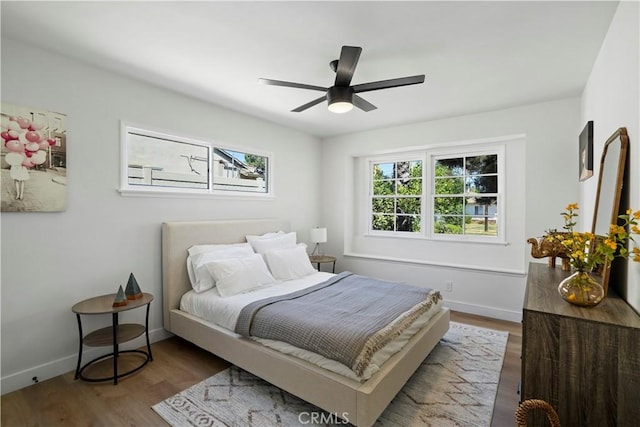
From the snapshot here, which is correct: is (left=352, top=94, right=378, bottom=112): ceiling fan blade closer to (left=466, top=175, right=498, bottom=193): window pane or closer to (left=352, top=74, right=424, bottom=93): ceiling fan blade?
(left=352, top=74, right=424, bottom=93): ceiling fan blade

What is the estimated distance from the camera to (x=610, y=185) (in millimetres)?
1812

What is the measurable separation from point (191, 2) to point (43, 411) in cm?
283

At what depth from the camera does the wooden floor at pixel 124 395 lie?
6.36ft

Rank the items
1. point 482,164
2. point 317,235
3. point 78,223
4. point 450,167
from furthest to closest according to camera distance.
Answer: point 317,235, point 450,167, point 482,164, point 78,223

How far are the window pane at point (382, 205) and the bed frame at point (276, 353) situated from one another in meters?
2.13

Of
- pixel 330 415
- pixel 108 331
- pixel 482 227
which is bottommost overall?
Result: pixel 330 415

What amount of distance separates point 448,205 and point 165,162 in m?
→ 3.69

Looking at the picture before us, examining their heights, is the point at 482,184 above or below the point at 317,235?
above

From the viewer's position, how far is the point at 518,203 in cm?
375

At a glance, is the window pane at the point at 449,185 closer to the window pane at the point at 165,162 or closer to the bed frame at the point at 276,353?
the bed frame at the point at 276,353

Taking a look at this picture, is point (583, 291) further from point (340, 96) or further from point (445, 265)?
point (445, 265)

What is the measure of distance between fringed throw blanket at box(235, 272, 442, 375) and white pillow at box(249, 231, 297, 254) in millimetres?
928

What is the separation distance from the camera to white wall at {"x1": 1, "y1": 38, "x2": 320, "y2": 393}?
2221mm

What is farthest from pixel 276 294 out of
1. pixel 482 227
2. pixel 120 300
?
pixel 482 227
